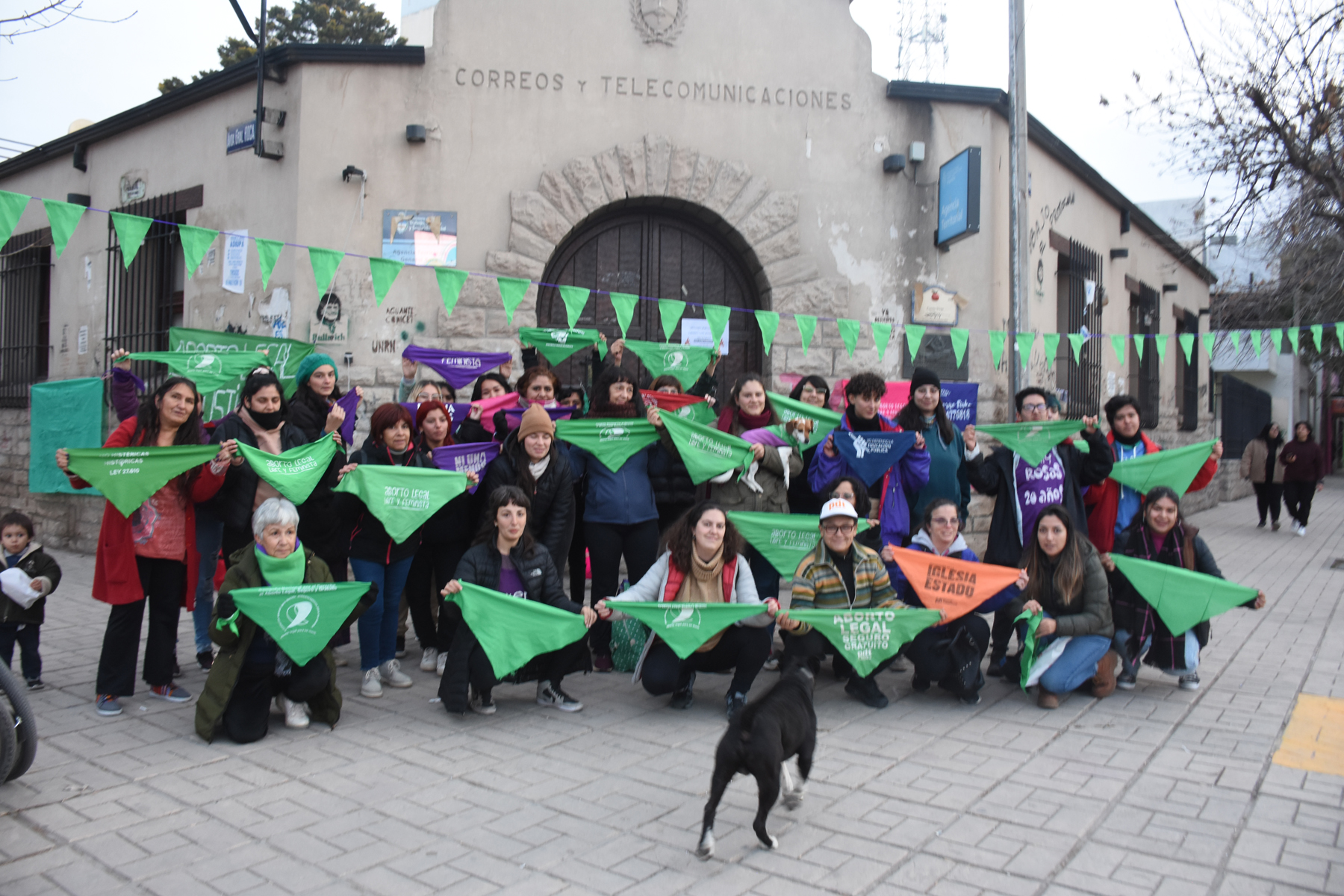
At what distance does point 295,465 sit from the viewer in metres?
5.39

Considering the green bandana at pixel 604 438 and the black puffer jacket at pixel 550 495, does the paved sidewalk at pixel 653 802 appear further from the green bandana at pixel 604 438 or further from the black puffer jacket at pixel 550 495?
the green bandana at pixel 604 438

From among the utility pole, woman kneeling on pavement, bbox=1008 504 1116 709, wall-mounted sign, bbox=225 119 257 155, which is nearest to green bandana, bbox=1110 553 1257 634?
woman kneeling on pavement, bbox=1008 504 1116 709

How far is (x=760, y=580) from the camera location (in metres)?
6.25

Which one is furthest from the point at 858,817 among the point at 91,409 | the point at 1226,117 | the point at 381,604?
the point at 1226,117

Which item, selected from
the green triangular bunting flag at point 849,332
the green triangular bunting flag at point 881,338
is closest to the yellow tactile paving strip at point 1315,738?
the green triangular bunting flag at point 881,338

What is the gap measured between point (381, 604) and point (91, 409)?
7.32 metres

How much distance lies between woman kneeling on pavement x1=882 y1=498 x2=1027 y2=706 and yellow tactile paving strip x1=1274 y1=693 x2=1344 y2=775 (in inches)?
57.9

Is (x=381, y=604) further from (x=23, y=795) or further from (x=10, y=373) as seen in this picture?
(x=10, y=373)

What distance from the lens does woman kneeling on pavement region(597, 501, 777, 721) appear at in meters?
5.18

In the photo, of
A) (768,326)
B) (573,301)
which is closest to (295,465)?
(573,301)

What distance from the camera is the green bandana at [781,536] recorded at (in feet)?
19.1

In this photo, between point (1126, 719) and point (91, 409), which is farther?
point (91, 409)

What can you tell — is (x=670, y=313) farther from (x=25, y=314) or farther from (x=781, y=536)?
(x=25, y=314)

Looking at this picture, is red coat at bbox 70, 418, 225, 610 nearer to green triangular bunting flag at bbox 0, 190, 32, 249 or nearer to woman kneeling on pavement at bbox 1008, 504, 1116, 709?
green triangular bunting flag at bbox 0, 190, 32, 249
